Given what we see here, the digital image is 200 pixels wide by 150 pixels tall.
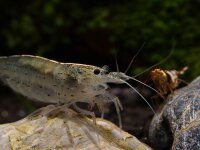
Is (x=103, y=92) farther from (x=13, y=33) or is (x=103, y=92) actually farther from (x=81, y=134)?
(x=13, y=33)

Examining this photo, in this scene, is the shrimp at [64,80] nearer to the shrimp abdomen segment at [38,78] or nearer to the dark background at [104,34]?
the shrimp abdomen segment at [38,78]

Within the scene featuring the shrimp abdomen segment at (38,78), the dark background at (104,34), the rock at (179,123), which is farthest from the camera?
the dark background at (104,34)

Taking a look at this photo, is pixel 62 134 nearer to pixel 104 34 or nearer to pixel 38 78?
pixel 38 78

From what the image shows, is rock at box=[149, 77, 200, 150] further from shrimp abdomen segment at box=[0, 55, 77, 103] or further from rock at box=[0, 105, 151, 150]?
shrimp abdomen segment at box=[0, 55, 77, 103]

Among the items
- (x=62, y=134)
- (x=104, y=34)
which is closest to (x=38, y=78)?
(x=62, y=134)

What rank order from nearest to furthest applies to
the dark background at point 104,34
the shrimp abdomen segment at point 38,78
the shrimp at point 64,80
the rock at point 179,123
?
the rock at point 179,123 < the shrimp at point 64,80 < the shrimp abdomen segment at point 38,78 < the dark background at point 104,34

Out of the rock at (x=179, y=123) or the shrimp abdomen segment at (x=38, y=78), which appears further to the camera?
the shrimp abdomen segment at (x=38, y=78)

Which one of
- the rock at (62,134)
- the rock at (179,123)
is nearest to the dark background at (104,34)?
the rock at (179,123)

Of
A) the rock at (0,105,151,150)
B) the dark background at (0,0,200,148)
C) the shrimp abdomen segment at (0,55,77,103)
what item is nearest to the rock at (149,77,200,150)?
the rock at (0,105,151,150)
